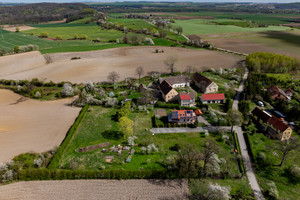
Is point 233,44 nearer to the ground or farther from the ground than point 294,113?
farther from the ground

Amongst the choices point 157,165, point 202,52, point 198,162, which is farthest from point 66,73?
point 202,52

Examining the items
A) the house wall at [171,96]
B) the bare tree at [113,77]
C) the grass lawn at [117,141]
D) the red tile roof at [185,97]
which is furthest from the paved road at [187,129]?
the bare tree at [113,77]

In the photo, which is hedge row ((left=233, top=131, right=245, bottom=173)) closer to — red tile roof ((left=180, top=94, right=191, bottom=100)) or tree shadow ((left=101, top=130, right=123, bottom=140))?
red tile roof ((left=180, top=94, right=191, bottom=100))

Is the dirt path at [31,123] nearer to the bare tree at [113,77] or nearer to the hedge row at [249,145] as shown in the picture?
the bare tree at [113,77]

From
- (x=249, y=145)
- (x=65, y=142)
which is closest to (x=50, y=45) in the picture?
(x=65, y=142)

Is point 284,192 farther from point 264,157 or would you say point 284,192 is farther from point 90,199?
point 90,199

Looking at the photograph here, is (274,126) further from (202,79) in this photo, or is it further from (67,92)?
(67,92)

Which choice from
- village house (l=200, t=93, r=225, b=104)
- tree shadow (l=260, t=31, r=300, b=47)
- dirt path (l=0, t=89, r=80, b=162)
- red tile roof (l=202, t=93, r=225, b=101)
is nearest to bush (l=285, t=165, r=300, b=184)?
village house (l=200, t=93, r=225, b=104)
